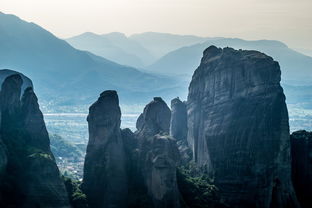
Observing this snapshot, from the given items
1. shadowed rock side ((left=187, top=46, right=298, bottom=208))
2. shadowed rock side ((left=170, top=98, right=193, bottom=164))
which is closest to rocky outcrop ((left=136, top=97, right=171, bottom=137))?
shadowed rock side ((left=187, top=46, right=298, bottom=208))

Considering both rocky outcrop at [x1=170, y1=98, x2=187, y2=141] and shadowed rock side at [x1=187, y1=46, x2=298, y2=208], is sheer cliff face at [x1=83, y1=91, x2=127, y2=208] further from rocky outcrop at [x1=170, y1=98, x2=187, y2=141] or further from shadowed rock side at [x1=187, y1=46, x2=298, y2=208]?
rocky outcrop at [x1=170, y1=98, x2=187, y2=141]

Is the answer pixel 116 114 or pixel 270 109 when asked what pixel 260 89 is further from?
pixel 116 114

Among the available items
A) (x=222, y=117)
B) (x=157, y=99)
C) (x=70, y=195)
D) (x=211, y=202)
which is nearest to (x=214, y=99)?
(x=222, y=117)

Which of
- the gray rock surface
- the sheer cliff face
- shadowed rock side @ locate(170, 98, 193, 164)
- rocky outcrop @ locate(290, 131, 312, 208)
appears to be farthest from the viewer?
shadowed rock side @ locate(170, 98, 193, 164)

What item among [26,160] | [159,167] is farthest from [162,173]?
[26,160]

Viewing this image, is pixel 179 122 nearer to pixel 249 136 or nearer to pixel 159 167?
pixel 249 136

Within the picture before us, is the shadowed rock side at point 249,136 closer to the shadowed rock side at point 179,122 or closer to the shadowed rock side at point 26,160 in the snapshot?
the shadowed rock side at point 179,122

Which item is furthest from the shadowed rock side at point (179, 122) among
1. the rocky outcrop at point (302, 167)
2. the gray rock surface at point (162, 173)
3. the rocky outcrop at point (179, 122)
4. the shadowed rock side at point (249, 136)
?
the gray rock surface at point (162, 173)
